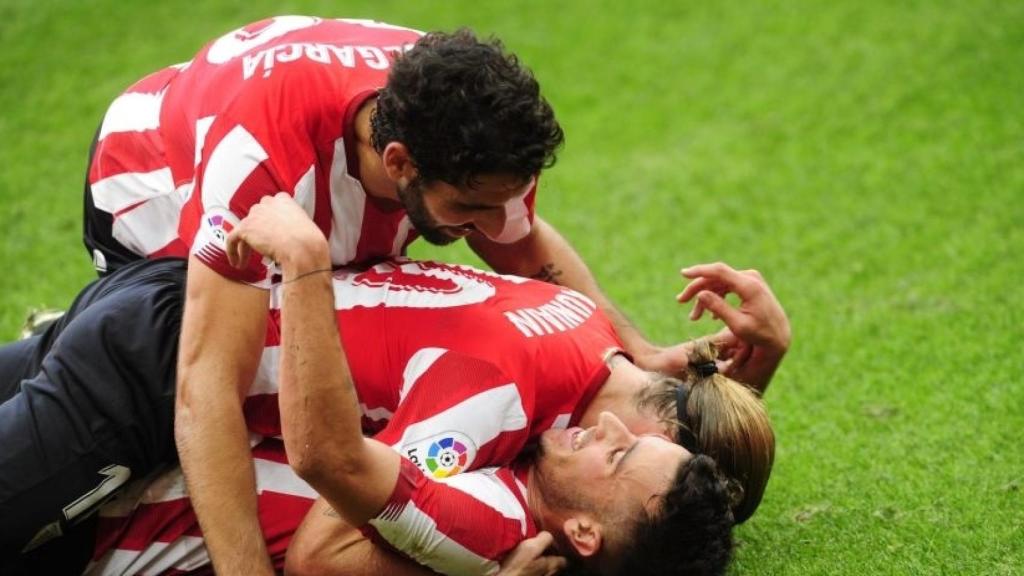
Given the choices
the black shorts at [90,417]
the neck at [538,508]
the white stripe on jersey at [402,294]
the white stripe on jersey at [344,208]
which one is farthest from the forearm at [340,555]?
the white stripe on jersey at [344,208]

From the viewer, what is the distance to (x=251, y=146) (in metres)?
3.51

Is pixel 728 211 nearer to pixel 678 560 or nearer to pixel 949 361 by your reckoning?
pixel 949 361

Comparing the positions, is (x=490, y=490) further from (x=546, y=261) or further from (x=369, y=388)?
(x=546, y=261)

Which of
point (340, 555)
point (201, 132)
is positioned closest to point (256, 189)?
point (201, 132)

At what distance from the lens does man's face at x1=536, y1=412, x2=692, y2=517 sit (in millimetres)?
3400

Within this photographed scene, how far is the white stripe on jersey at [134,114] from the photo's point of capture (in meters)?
4.18

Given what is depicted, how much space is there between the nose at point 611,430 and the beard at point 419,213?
0.68 meters

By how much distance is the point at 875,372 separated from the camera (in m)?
5.13

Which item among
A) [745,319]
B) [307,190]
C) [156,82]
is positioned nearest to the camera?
[307,190]

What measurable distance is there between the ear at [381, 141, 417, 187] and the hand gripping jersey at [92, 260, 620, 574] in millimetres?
368

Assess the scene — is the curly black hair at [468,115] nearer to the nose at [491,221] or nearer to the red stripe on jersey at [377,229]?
the nose at [491,221]

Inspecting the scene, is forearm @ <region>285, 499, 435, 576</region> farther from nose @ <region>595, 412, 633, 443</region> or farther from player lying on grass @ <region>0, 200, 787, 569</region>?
nose @ <region>595, 412, 633, 443</region>

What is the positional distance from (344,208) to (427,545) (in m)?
1.12

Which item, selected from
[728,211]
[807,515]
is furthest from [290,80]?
[728,211]
